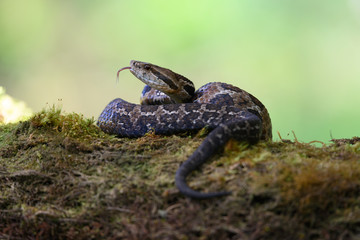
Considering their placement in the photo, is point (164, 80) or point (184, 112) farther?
point (164, 80)

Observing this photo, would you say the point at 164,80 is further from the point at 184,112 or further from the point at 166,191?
the point at 166,191

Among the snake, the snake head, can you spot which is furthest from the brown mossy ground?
the snake head

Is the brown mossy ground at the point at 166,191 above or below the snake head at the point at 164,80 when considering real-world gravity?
below

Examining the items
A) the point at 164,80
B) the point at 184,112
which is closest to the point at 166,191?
the point at 184,112

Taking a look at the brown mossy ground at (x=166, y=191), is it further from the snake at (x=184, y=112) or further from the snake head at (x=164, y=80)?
the snake head at (x=164, y=80)

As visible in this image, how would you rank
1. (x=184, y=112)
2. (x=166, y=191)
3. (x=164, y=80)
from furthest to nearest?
(x=164, y=80)
(x=184, y=112)
(x=166, y=191)

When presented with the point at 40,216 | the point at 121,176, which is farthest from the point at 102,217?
the point at 40,216

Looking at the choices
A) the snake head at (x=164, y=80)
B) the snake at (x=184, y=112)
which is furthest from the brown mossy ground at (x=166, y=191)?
the snake head at (x=164, y=80)

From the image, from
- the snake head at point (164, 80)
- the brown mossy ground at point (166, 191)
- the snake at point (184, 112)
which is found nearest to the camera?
the brown mossy ground at point (166, 191)
